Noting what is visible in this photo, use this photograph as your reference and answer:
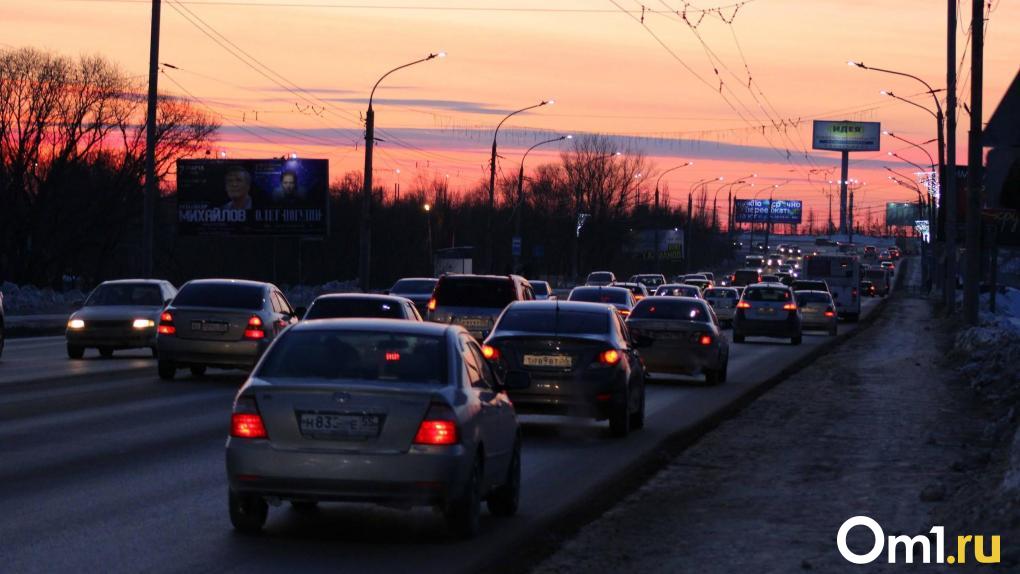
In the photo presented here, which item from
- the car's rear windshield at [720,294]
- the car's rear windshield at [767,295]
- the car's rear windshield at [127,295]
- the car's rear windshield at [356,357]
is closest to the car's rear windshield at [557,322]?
the car's rear windshield at [356,357]

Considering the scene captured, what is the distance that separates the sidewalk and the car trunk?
1223mm

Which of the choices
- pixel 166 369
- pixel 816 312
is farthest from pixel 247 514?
pixel 816 312

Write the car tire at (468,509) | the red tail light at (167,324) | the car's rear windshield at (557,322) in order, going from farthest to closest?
1. the red tail light at (167,324)
2. the car's rear windshield at (557,322)
3. the car tire at (468,509)

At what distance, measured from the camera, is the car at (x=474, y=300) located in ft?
92.7

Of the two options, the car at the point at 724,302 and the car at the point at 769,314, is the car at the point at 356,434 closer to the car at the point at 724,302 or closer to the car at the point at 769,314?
the car at the point at 769,314

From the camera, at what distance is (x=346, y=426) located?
9.68 m

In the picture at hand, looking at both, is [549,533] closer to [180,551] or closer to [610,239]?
[180,551]

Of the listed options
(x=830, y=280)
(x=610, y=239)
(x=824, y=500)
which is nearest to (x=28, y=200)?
(x=830, y=280)

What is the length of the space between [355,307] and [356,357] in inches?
600

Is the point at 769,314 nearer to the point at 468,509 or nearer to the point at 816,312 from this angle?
the point at 816,312

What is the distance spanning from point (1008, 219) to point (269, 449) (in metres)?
32.2

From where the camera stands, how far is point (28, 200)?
247 feet

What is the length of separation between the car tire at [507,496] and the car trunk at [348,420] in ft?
5.34

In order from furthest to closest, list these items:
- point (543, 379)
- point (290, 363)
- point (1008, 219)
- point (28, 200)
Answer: point (28, 200)
point (1008, 219)
point (543, 379)
point (290, 363)
